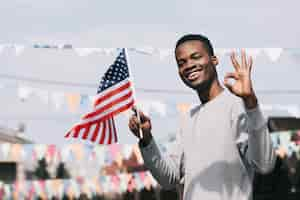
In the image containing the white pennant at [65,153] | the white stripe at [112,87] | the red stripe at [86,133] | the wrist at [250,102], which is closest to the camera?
the wrist at [250,102]

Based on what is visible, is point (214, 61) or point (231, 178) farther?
point (214, 61)

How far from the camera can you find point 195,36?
222cm

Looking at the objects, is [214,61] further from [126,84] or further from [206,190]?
[126,84]

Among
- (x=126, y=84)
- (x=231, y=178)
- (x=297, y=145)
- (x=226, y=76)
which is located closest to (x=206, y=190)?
(x=231, y=178)

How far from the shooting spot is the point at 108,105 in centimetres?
334

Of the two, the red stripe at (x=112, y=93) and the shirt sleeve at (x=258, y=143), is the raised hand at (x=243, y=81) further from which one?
the red stripe at (x=112, y=93)

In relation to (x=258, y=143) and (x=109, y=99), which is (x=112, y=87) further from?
(x=258, y=143)

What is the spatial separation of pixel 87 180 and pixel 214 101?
12.2 metres

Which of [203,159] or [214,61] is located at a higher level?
[214,61]

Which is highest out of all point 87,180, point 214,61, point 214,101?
point 214,61

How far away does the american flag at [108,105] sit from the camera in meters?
3.20

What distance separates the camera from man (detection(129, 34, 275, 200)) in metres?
1.85

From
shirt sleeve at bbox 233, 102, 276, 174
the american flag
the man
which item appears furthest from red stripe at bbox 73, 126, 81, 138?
shirt sleeve at bbox 233, 102, 276, 174

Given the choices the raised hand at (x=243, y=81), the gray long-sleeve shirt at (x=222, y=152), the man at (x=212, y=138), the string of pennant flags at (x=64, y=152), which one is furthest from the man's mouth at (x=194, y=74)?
the string of pennant flags at (x=64, y=152)
